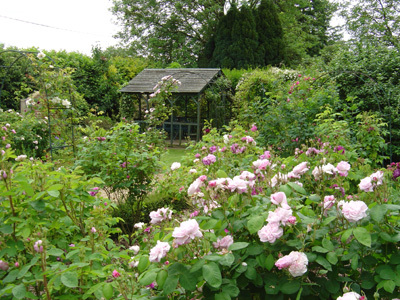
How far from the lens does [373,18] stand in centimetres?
1653

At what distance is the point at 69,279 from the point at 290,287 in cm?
81

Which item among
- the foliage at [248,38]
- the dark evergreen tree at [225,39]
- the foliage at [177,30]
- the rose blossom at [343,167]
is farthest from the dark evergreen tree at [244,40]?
the rose blossom at [343,167]

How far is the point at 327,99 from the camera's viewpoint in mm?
5754

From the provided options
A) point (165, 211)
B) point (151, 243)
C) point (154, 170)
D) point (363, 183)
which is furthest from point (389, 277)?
point (154, 170)

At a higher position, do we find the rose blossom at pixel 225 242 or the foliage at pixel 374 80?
the foliage at pixel 374 80

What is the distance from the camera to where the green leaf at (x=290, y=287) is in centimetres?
126

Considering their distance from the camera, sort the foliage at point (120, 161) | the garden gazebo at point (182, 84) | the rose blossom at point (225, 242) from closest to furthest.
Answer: the rose blossom at point (225, 242) < the foliage at point (120, 161) < the garden gazebo at point (182, 84)

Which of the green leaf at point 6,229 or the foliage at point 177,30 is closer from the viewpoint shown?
the green leaf at point 6,229

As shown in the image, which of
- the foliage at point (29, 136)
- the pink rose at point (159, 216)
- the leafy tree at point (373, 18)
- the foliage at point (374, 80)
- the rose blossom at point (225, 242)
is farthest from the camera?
the leafy tree at point (373, 18)

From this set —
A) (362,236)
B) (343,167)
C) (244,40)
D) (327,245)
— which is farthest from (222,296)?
(244,40)

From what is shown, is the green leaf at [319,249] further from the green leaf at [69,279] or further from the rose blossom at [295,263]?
the green leaf at [69,279]

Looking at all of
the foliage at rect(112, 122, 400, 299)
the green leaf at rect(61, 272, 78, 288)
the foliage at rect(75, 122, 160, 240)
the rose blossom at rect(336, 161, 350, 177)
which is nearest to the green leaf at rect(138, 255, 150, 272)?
the foliage at rect(112, 122, 400, 299)

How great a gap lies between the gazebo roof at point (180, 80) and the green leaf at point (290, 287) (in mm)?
9761

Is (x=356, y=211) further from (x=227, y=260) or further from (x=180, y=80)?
(x=180, y=80)
